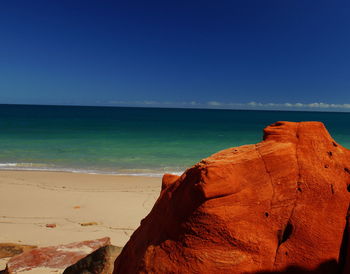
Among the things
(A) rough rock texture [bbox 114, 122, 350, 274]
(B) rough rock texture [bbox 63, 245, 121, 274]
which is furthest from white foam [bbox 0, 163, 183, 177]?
(A) rough rock texture [bbox 114, 122, 350, 274]

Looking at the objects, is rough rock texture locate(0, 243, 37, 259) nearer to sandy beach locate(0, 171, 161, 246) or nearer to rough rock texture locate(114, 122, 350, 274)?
sandy beach locate(0, 171, 161, 246)

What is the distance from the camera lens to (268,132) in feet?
10.5

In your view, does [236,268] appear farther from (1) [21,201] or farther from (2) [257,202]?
(1) [21,201]

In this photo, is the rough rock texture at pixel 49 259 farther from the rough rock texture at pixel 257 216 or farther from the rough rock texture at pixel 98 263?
the rough rock texture at pixel 257 216

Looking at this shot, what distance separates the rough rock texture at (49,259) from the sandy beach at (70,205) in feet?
3.78

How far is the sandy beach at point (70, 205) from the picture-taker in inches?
281

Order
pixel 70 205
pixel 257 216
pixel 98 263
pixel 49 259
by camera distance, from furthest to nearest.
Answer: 1. pixel 70 205
2. pixel 49 259
3. pixel 98 263
4. pixel 257 216

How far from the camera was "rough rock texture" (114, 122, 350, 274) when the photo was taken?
258 centimetres

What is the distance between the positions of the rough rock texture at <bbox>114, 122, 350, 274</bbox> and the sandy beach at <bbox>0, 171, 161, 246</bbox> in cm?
451

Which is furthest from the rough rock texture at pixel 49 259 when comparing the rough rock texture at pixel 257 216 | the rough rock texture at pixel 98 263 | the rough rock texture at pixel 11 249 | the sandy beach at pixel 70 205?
the rough rock texture at pixel 257 216

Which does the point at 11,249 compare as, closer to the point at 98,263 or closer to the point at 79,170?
the point at 98,263

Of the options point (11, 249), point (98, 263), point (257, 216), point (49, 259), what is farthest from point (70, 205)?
point (257, 216)

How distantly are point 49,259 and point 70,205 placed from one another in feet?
15.0

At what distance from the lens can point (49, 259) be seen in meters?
5.22
